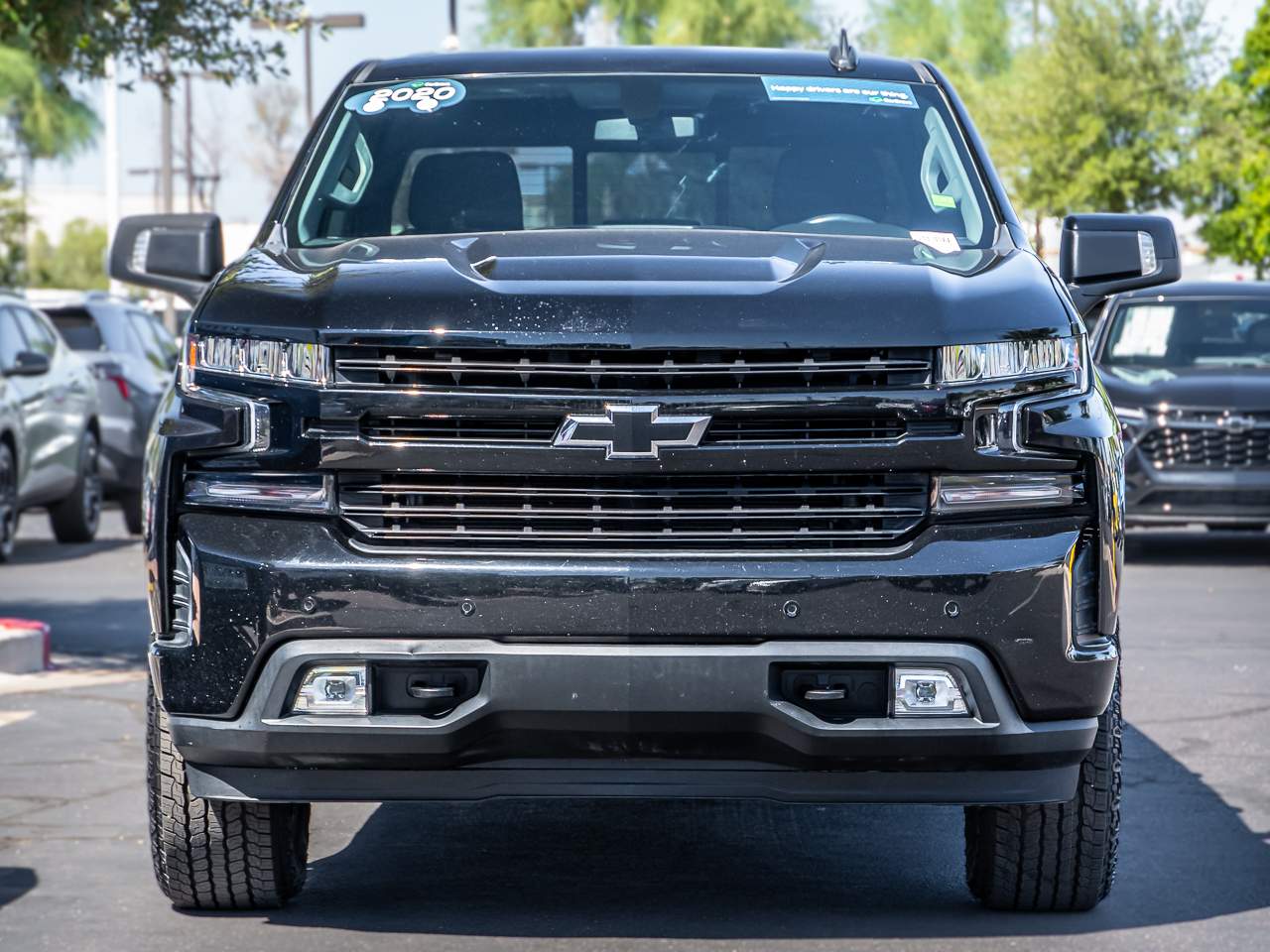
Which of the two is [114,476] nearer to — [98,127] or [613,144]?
[613,144]

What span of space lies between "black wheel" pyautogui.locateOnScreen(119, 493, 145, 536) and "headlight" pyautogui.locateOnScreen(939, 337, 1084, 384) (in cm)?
1359

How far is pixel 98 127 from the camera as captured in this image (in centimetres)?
6034

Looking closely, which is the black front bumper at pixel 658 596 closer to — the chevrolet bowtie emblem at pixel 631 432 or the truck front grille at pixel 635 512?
the truck front grille at pixel 635 512

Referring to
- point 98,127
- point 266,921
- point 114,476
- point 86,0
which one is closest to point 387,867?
point 266,921

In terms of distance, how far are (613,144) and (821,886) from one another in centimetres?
201

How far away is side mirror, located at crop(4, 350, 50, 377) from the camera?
14.9 m

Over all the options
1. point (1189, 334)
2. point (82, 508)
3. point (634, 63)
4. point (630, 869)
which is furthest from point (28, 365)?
point (630, 869)

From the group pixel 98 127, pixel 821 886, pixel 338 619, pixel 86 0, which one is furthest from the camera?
pixel 98 127

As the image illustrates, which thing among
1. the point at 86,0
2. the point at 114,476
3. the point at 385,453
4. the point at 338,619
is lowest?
the point at 114,476

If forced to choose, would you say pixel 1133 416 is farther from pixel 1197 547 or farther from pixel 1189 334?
pixel 1197 547

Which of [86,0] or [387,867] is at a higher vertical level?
[86,0]

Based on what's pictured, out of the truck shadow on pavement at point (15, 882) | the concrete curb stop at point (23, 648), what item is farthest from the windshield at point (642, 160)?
the concrete curb stop at point (23, 648)

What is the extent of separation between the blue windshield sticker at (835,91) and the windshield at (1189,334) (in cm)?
901

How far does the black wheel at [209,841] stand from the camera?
203 inches
